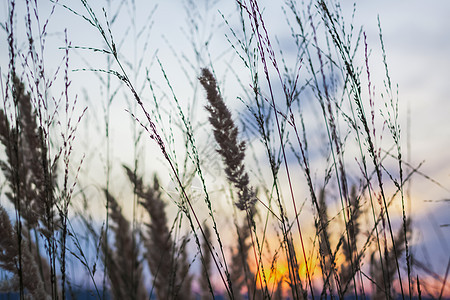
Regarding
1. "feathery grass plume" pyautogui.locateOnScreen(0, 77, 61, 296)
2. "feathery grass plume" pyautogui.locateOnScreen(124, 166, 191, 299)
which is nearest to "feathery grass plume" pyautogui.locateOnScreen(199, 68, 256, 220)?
"feathery grass plume" pyautogui.locateOnScreen(124, 166, 191, 299)

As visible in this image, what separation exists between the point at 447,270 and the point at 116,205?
1.50 m

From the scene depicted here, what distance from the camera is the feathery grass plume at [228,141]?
1.57 m

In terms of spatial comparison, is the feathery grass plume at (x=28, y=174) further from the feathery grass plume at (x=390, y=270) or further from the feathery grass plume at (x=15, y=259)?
the feathery grass plume at (x=390, y=270)

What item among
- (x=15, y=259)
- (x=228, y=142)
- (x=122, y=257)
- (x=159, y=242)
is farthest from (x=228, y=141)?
(x=15, y=259)

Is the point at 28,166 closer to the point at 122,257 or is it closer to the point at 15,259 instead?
the point at 15,259

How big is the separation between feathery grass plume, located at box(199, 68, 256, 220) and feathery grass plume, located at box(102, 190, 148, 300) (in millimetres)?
546

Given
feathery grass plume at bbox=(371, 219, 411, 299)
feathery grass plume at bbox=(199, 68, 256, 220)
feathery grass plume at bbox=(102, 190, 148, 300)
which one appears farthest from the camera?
feathery grass plume at bbox=(371, 219, 411, 299)

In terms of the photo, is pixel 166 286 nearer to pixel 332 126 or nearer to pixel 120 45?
pixel 332 126

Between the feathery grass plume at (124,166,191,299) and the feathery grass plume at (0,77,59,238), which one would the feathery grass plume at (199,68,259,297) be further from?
the feathery grass plume at (0,77,59,238)

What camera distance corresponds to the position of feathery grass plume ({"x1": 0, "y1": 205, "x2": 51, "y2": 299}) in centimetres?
185

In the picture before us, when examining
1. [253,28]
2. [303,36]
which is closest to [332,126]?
[303,36]

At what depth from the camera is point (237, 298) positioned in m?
2.55

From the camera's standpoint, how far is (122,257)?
1.98m

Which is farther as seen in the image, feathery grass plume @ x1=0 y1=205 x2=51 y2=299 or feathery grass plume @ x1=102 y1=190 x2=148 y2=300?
feathery grass plume @ x1=0 y1=205 x2=51 y2=299
